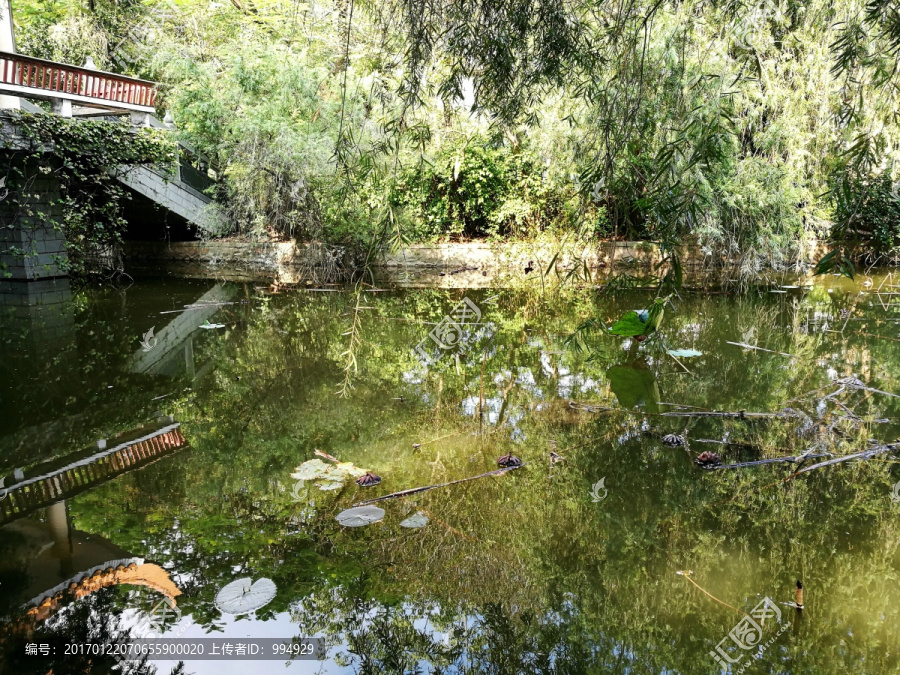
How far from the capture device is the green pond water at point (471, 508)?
2072mm

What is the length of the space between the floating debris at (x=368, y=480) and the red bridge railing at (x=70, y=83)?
607cm

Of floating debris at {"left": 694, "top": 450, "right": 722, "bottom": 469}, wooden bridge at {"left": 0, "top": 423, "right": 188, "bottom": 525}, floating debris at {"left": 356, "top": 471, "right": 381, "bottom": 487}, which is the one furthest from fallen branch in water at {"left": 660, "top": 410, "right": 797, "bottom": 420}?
wooden bridge at {"left": 0, "top": 423, "right": 188, "bottom": 525}

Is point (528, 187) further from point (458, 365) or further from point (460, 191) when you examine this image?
point (458, 365)

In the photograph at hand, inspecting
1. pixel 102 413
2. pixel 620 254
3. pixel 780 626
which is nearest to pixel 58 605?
pixel 102 413

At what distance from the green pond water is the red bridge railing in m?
2.99

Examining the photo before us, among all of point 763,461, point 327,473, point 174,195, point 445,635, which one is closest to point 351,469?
point 327,473

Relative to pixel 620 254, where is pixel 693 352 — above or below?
below

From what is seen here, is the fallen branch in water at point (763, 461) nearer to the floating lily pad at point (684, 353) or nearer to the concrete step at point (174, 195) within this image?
the floating lily pad at point (684, 353)

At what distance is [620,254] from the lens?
31.6ft

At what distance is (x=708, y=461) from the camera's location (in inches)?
124

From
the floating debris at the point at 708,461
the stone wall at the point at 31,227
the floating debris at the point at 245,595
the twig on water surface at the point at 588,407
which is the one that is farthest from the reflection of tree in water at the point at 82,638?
the stone wall at the point at 31,227

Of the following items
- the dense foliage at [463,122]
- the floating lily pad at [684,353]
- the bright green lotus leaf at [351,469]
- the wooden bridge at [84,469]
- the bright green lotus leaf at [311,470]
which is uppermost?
the dense foliage at [463,122]

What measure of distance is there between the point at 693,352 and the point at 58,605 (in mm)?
4481

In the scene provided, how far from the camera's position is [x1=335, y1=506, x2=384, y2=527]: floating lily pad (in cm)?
264
